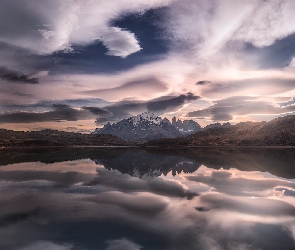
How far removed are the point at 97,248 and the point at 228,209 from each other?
17.0 metres

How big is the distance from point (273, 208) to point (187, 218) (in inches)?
463

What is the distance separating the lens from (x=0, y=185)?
45.1 m

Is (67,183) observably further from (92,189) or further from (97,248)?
(97,248)

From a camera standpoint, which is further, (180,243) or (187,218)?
(187,218)

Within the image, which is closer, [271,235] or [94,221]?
[271,235]

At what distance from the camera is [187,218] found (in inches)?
1007

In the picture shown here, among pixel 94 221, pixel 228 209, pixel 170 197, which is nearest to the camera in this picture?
pixel 94 221

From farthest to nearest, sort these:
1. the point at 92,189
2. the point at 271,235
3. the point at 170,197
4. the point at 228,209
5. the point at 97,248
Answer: the point at 92,189 → the point at 170,197 → the point at 228,209 → the point at 271,235 → the point at 97,248

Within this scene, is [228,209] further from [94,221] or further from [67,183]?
[67,183]

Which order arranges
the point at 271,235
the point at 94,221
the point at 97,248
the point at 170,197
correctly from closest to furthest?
the point at 97,248 → the point at 271,235 → the point at 94,221 → the point at 170,197

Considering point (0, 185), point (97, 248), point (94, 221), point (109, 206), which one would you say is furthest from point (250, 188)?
point (0, 185)

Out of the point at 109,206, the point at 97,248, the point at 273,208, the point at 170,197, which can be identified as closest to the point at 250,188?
the point at 273,208

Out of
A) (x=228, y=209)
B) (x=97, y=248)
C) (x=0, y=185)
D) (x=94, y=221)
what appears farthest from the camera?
(x=0, y=185)

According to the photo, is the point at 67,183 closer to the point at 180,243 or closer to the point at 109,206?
the point at 109,206
